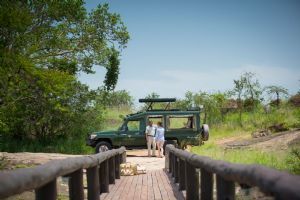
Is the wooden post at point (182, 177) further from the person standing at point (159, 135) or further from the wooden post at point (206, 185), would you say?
the person standing at point (159, 135)

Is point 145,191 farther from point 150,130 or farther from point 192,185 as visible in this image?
point 150,130

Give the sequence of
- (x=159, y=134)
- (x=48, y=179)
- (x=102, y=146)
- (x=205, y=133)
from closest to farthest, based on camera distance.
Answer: (x=48, y=179)
(x=159, y=134)
(x=205, y=133)
(x=102, y=146)

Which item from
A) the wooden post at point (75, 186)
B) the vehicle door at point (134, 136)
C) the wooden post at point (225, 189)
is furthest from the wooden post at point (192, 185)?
the vehicle door at point (134, 136)

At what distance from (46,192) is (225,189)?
1523 millimetres

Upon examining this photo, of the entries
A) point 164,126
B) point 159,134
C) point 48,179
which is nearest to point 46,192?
point 48,179

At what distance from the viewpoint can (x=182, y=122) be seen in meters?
21.0

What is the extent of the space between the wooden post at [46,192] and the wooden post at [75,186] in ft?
4.23

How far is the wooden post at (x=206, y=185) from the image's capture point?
4.97 m

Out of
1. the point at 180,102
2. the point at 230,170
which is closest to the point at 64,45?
the point at 230,170

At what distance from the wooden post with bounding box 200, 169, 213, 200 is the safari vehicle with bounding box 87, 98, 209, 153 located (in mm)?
15056

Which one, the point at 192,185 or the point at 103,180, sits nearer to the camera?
the point at 192,185

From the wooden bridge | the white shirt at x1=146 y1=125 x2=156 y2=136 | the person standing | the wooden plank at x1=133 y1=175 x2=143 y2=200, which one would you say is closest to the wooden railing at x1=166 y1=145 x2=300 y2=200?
the wooden bridge

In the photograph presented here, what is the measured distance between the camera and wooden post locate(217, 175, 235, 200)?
3793mm

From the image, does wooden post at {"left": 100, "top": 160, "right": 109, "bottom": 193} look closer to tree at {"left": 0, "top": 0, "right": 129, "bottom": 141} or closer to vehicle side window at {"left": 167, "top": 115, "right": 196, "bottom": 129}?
tree at {"left": 0, "top": 0, "right": 129, "bottom": 141}
